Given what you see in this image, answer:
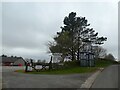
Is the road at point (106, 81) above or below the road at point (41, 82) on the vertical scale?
below

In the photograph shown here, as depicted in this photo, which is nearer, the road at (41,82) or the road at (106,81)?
the road at (41,82)

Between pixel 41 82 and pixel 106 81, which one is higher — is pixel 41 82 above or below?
above

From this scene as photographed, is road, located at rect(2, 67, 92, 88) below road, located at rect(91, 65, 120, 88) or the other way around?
the other way around

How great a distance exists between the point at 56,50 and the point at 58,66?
2580 cm

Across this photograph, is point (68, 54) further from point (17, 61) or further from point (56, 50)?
point (17, 61)

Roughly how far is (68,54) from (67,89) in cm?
5884

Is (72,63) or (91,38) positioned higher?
(91,38)

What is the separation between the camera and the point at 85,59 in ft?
186

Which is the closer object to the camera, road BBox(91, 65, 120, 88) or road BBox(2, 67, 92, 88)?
road BBox(2, 67, 92, 88)

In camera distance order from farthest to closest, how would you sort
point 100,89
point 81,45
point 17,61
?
1. point 17,61
2. point 81,45
3. point 100,89

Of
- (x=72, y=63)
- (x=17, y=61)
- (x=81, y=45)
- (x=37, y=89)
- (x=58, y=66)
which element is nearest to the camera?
(x=37, y=89)

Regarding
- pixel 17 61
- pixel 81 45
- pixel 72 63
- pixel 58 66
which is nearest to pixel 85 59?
pixel 72 63

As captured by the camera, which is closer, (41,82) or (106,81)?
(41,82)

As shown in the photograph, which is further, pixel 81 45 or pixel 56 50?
pixel 81 45
